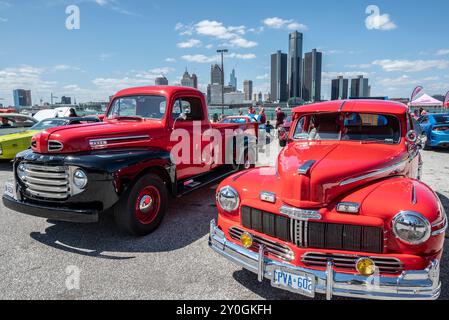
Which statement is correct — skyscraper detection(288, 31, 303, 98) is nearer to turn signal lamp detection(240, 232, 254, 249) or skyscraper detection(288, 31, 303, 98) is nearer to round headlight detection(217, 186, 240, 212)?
round headlight detection(217, 186, 240, 212)

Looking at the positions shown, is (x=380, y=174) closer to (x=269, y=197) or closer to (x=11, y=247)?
(x=269, y=197)

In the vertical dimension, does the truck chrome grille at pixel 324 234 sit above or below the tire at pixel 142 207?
above

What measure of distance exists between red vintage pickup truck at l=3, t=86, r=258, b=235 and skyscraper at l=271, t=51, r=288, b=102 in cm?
6433

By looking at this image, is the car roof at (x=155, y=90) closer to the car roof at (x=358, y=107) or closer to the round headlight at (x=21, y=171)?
the round headlight at (x=21, y=171)

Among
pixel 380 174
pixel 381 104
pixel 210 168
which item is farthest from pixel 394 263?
pixel 210 168

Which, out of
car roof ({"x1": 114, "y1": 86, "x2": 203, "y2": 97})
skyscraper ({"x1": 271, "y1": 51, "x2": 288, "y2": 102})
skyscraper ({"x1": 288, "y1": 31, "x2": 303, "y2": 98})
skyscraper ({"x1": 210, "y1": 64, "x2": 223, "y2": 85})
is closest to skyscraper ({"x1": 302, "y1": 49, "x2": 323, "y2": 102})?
skyscraper ({"x1": 288, "y1": 31, "x2": 303, "y2": 98})

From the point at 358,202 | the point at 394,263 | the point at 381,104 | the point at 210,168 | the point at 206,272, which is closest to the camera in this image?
the point at 394,263

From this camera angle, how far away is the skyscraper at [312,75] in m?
56.0

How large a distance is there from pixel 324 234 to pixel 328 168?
23.3 inches

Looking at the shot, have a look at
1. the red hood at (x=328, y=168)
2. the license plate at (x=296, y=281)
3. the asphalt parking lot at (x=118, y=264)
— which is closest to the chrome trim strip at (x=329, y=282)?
the license plate at (x=296, y=281)

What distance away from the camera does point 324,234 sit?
8.02 ft

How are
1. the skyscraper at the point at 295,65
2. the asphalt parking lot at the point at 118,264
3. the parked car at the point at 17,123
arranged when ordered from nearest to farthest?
the asphalt parking lot at the point at 118,264 < the parked car at the point at 17,123 < the skyscraper at the point at 295,65

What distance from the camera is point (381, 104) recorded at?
12.6 ft
